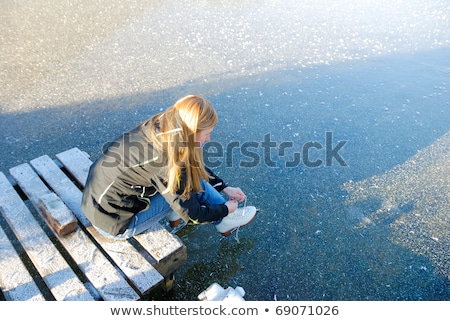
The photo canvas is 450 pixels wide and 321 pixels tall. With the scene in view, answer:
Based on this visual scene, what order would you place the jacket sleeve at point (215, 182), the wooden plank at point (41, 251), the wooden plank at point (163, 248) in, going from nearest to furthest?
1. the wooden plank at point (41, 251)
2. the wooden plank at point (163, 248)
3. the jacket sleeve at point (215, 182)

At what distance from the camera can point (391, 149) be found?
13.1 feet

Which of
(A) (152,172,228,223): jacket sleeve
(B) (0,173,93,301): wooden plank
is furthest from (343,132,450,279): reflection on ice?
(B) (0,173,93,301): wooden plank

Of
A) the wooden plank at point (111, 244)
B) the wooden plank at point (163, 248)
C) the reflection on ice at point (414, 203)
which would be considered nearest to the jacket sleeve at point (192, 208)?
the wooden plank at point (163, 248)

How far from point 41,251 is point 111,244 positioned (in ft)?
1.37

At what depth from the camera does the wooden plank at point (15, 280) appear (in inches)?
84.0

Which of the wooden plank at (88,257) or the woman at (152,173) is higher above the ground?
the woman at (152,173)

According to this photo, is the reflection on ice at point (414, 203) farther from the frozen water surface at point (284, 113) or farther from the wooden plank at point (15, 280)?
the wooden plank at point (15, 280)

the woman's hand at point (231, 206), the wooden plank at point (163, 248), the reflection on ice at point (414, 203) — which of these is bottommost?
the reflection on ice at point (414, 203)

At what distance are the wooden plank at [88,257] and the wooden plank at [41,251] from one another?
0.07 metres

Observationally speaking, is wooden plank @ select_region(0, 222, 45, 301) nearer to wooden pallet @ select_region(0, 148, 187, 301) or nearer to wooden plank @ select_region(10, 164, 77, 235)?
wooden pallet @ select_region(0, 148, 187, 301)

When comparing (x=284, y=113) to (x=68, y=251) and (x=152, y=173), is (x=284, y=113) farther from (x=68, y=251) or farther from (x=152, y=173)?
(x=68, y=251)

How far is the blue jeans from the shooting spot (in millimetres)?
2441

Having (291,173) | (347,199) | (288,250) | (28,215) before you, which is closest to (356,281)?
(288,250)

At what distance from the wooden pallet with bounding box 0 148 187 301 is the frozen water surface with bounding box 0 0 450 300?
43 cm
